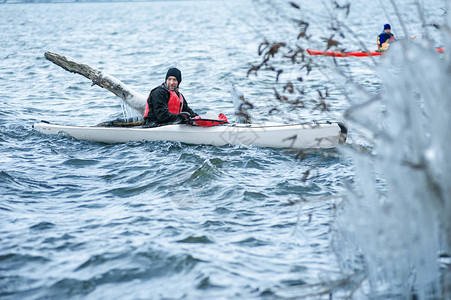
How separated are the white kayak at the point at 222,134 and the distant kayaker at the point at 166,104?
204 mm

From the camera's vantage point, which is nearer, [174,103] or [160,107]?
[160,107]

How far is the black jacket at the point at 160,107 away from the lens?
8.62 metres

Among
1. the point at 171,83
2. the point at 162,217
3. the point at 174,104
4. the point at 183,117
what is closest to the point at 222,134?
the point at 183,117

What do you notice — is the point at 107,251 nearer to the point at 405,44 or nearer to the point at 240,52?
the point at 405,44

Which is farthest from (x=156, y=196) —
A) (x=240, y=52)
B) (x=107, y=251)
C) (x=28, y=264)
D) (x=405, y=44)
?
(x=240, y=52)

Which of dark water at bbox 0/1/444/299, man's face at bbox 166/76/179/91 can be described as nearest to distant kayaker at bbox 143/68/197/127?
man's face at bbox 166/76/179/91

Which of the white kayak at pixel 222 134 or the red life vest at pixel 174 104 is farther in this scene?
the red life vest at pixel 174 104

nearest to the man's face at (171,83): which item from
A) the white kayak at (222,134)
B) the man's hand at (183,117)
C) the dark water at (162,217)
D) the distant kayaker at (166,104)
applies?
the distant kayaker at (166,104)

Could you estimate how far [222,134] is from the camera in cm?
834

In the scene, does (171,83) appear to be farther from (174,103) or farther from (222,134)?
(222,134)

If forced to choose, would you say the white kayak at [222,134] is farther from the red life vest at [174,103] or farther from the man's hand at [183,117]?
the red life vest at [174,103]

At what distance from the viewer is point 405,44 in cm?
277

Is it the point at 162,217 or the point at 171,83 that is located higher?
the point at 171,83

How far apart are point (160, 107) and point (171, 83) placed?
0.47 m
